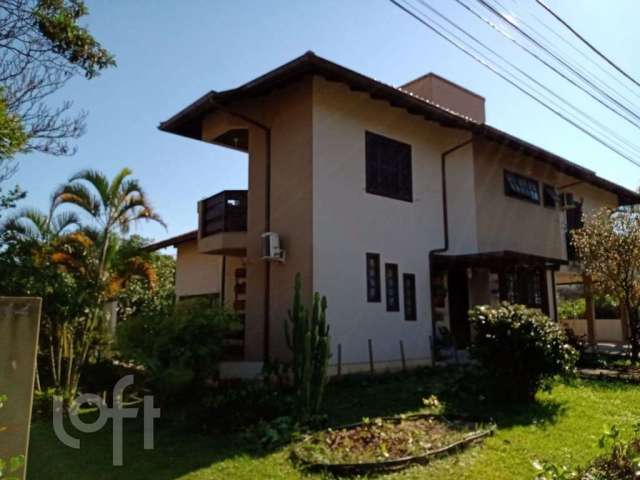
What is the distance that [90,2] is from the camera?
258 inches

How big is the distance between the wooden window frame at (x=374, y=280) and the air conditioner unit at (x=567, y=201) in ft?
36.1

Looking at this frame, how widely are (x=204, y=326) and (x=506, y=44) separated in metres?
7.05

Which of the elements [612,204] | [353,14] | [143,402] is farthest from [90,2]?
[612,204]

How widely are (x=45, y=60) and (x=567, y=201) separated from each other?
18.8 m

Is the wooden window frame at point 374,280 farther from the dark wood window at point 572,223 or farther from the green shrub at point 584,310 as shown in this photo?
the green shrub at point 584,310

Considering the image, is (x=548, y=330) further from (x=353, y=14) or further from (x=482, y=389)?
(x=353, y=14)

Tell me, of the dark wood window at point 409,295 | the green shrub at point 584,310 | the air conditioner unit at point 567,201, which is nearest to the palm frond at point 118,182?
the dark wood window at point 409,295

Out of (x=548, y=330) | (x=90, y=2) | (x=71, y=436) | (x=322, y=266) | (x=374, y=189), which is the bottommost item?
(x=71, y=436)

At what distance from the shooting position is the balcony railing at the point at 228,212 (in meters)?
13.2

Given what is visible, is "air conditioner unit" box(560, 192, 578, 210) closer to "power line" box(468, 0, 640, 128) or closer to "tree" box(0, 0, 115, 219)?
"power line" box(468, 0, 640, 128)

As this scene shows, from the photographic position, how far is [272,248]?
11469 millimetres

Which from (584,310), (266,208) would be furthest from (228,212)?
(584,310)

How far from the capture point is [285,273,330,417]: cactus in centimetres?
783

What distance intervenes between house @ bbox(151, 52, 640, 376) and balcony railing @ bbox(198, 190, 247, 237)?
4 cm
